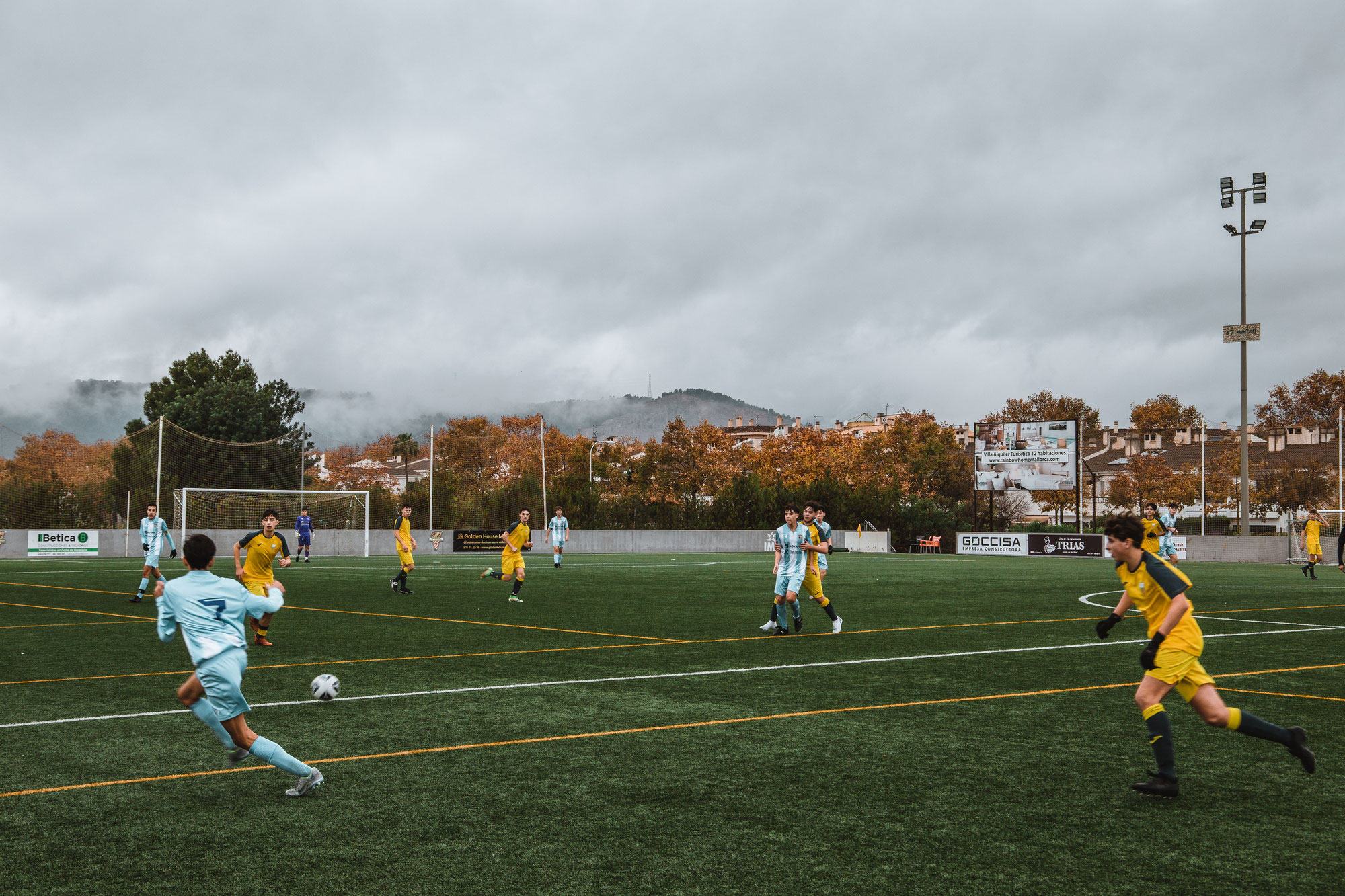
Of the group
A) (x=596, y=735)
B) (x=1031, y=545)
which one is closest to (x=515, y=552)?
(x=596, y=735)

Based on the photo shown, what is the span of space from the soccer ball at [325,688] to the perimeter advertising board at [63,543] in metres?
39.9

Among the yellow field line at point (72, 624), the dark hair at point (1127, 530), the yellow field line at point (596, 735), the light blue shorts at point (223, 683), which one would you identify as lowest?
the yellow field line at point (72, 624)

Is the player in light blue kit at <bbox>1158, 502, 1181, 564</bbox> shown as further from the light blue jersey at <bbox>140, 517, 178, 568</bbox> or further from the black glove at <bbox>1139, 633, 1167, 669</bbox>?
the black glove at <bbox>1139, 633, 1167, 669</bbox>

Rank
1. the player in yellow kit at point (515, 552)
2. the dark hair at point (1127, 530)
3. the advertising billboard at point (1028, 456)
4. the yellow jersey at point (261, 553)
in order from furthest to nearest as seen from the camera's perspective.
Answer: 1. the advertising billboard at point (1028, 456)
2. the player in yellow kit at point (515, 552)
3. the yellow jersey at point (261, 553)
4. the dark hair at point (1127, 530)

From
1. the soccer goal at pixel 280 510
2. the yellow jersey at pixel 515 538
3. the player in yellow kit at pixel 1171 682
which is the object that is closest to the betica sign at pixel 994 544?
the soccer goal at pixel 280 510

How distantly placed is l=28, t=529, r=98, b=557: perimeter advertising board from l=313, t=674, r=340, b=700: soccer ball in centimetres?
→ 3989

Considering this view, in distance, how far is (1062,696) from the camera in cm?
1073

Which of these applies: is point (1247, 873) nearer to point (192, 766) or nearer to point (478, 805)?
point (478, 805)

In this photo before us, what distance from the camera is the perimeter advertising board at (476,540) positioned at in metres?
56.4

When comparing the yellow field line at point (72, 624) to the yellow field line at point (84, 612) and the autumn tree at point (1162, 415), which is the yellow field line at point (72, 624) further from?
the autumn tree at point (1162, 415)

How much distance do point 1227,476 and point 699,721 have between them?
8563 cm

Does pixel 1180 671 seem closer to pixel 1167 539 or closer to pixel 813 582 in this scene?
pixel 813 582

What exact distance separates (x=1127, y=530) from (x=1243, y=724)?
1335 mm

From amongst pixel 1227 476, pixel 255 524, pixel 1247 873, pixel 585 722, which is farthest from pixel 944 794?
pixel 1227 476
